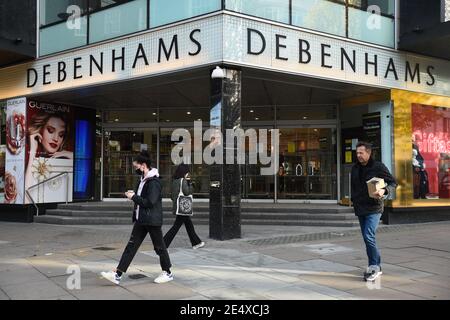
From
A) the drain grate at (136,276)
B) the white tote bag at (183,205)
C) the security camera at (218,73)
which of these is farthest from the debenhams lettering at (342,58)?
the drain grate at (136,276)

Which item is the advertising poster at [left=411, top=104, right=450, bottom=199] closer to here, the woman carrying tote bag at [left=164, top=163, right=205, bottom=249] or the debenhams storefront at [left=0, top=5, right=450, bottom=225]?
the debenhams storefront at [left=0, top=5, right=450, bottom=225]

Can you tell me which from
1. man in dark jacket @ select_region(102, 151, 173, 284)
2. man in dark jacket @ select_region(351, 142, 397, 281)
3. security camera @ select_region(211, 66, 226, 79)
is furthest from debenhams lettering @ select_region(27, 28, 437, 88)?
man in dark jacket @ select_region(102, 151, 173, 284)

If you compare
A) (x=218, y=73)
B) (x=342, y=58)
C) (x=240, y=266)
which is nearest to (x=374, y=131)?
(x=342, y=58)

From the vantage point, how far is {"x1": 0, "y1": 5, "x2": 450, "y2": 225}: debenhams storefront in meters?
11.3

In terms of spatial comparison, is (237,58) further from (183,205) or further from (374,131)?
(374,131)

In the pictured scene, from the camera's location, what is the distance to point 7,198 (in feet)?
49.4

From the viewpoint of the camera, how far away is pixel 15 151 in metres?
15.0

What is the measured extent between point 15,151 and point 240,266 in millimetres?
9677

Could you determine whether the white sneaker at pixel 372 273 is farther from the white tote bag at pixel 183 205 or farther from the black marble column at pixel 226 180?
the black marble column at pixel 226 180
